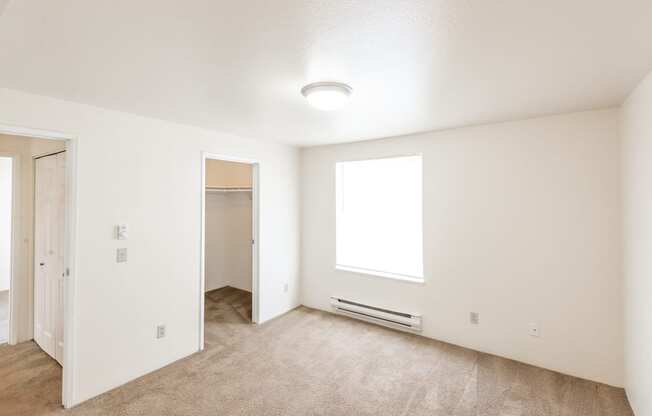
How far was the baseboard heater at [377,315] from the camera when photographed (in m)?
3.55

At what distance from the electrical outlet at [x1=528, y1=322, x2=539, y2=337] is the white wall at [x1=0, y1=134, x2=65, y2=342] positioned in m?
5.04

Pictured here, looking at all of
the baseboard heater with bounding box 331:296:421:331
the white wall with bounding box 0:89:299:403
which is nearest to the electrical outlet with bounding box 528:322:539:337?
the baseboard heater with bounding box 331:296:421:331

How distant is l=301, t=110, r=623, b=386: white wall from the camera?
8.51 feet

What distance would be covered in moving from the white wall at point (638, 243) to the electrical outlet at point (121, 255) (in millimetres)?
3720

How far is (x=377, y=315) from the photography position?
378cm

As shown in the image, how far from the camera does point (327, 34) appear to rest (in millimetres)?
1421

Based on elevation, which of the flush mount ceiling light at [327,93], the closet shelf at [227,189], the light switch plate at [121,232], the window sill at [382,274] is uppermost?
the flush mount ceiling light at [327,93]

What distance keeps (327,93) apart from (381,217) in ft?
7.50

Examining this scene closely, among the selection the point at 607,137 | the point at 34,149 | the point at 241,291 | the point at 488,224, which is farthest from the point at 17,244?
the point at 607,137

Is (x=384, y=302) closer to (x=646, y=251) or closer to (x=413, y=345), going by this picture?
(x=413, y=345)

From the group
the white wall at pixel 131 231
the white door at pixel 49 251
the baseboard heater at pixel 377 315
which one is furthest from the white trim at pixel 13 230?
the baseboard heater at pixel 377 315

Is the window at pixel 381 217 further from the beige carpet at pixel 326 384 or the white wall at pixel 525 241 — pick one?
the beige carpet at pixel 326 384

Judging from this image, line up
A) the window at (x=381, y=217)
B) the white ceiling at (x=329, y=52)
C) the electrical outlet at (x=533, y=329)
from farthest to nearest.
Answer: the window at (x=381, y=217)
the electrical outlet at (x=533, y=329)
the white ceiling at (x=329, y=52)

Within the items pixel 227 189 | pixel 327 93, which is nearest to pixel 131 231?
pixel 327 93
